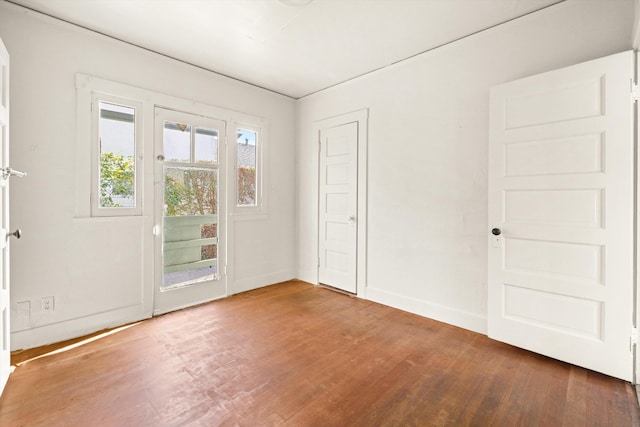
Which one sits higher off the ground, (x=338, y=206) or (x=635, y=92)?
(x=635, y=92)

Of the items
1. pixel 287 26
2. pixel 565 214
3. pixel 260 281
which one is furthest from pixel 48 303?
pixel 565 214

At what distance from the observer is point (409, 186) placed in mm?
3438

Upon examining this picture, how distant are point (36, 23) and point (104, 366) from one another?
9.64 ft

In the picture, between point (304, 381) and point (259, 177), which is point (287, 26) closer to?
point (259, 177)

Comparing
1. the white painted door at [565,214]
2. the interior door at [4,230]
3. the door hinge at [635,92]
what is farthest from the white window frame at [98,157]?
the door hinge at [635,92]

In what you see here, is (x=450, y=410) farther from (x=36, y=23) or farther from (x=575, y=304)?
(x=36, y=23)

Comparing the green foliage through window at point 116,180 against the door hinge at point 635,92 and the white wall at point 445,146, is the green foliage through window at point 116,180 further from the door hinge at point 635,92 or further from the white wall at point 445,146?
the door hinge at point 635,92

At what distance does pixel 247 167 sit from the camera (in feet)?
13.7

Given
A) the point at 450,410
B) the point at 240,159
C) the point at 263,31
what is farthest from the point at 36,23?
the point at 450,410

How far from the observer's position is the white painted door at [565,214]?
82.5 inches

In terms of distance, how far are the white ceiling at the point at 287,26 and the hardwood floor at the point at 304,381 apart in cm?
287

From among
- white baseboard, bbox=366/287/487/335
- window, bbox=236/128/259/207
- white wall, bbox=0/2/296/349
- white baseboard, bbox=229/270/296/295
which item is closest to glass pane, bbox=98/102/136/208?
white wall, bbox=0/2/296/349

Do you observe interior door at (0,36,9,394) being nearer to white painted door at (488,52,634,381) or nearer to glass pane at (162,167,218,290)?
glass pane at (162,167,218,290)

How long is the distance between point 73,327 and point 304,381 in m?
2.28
